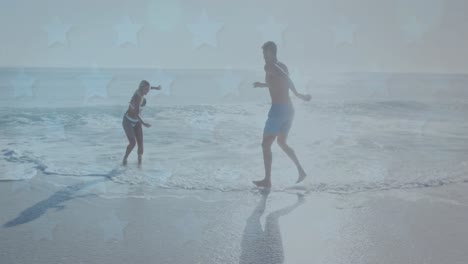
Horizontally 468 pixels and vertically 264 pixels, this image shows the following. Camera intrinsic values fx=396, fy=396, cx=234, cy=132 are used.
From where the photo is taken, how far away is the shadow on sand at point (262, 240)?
330 cm

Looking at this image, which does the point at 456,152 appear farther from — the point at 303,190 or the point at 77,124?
the point at 77,124

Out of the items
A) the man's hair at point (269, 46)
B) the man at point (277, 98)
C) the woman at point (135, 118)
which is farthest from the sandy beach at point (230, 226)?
the man's hair at point (269, 46)

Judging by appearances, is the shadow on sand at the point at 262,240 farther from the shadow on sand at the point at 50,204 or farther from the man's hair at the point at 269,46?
the shadow on sand at the point at 50,204

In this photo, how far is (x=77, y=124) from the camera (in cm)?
1333

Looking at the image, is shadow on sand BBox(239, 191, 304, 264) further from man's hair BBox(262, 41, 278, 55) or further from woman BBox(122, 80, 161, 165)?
woman BBox(122, 80, 161, 165)

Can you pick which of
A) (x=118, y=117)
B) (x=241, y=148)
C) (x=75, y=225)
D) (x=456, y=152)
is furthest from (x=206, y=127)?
(x=75, y=225)

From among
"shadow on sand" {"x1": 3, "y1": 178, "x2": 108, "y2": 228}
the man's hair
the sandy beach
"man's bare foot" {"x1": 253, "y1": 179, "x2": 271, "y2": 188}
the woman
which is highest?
the man's hair

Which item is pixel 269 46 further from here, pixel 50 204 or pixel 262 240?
pixel 50 204

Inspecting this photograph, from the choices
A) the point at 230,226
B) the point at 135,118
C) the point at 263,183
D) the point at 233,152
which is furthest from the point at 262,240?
the point at 233,152

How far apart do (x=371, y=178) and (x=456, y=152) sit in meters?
3.31

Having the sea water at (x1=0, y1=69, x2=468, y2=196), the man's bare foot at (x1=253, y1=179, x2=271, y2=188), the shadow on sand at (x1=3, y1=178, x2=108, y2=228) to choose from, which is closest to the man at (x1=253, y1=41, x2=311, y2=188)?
the man's bare foot at (x1=253, y1=179, x2=271, y2=188)

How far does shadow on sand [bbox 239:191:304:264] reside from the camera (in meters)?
3.30

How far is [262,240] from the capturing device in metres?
3.69

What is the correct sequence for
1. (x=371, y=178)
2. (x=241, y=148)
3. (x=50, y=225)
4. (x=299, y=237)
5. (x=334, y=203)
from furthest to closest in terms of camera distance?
1. (x=241, y=148)
2. (x=371, y=178)
3. (x=334, y=203)
4. (x=50, y=225)
5. (x=299, y=237)
